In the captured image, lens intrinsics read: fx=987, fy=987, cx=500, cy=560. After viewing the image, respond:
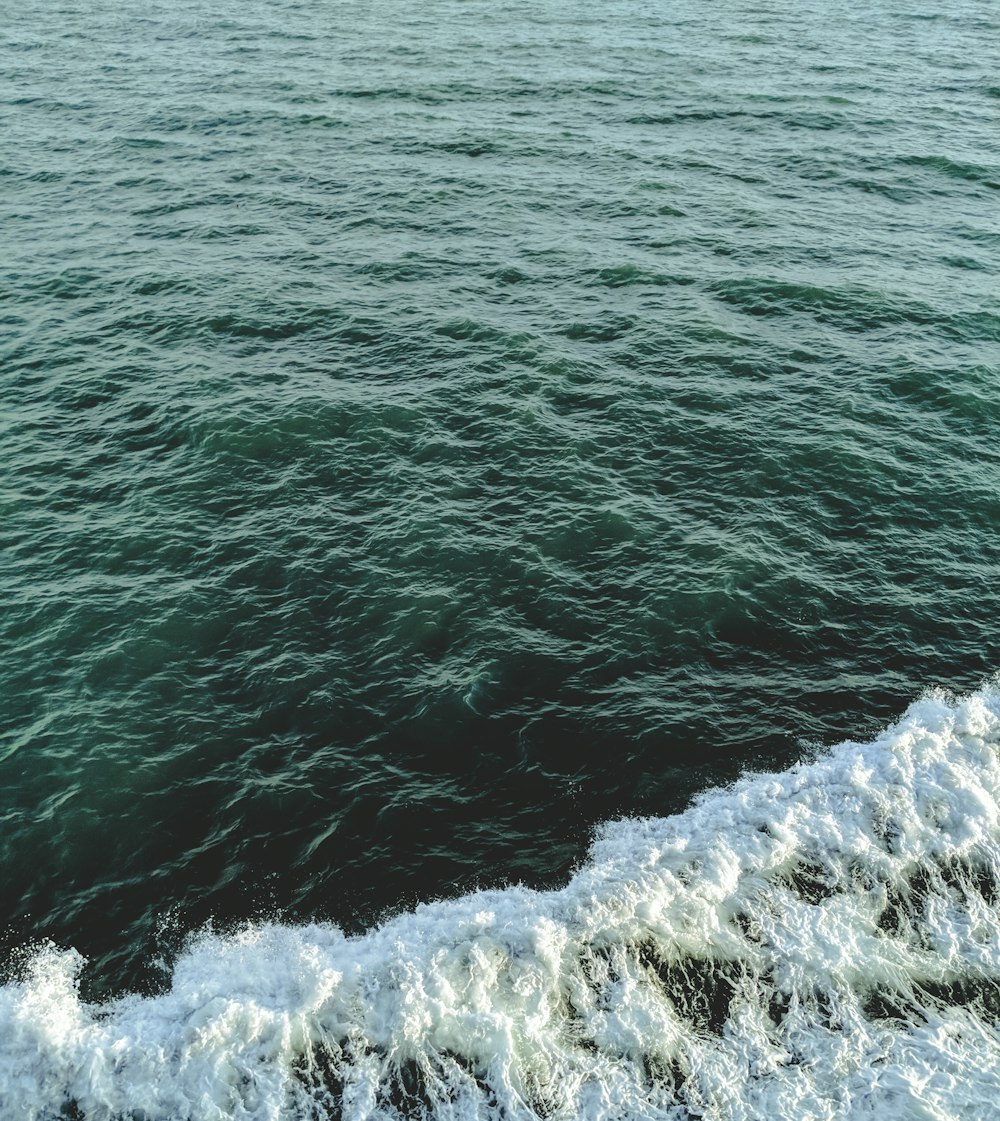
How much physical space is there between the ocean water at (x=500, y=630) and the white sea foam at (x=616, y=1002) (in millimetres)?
95

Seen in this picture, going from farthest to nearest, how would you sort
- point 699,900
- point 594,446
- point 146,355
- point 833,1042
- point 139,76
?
point 139,76
point 146,355
point 594,446
point 699,900
point 833,1042

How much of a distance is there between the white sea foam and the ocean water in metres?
0.10

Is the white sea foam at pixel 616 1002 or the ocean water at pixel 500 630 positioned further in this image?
the ocean water at pixel 500 630

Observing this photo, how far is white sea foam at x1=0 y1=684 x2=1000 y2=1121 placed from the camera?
2208cm

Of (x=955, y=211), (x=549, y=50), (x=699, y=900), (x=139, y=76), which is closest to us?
(x=699, y=900)

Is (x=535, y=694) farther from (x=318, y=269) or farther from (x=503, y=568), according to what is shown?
(x=318, y=269)

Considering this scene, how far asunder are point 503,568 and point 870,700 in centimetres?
1305

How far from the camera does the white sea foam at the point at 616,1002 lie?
22.1 meters

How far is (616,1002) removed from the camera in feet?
77.9

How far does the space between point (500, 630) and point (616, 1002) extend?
42.2 feet

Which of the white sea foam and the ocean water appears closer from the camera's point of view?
the white sea foam

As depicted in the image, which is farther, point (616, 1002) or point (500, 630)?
point (500, 630)

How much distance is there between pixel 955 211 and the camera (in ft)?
189

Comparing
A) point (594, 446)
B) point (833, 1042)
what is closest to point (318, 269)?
point (594, 446)
